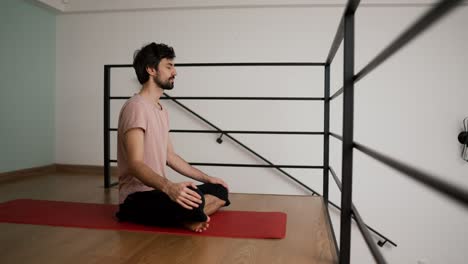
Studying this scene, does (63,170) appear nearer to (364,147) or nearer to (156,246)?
(156,246)

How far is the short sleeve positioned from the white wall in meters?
2.31

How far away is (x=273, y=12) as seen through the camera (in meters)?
4.15

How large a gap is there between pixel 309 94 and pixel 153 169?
8.06 feet

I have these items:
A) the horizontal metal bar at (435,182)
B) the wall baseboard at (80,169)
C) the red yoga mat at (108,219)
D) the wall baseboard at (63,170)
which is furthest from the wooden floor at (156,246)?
the wall baseboard at (80,169)

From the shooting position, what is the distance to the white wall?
13.2ft

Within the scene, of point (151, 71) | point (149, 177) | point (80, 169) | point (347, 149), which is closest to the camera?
point (347, 149)

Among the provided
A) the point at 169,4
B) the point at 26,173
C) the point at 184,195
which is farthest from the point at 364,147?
the point at 26,173

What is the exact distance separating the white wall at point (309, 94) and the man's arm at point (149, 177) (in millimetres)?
2393

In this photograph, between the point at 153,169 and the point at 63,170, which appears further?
the point at 63,170

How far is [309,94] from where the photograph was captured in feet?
13.6

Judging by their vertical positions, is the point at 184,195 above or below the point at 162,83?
below

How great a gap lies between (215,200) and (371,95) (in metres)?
2.51

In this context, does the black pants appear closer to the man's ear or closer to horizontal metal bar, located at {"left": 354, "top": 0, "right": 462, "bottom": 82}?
the man's ear

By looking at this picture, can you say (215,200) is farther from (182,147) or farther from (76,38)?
(76,38)
